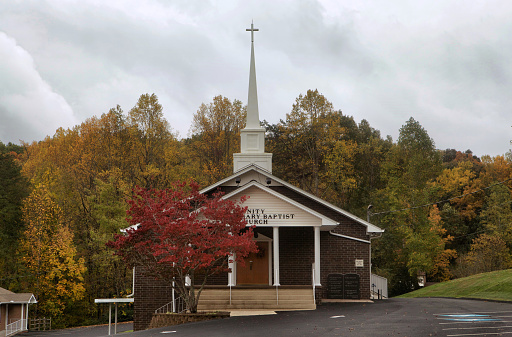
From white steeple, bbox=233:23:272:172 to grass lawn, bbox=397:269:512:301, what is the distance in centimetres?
1249

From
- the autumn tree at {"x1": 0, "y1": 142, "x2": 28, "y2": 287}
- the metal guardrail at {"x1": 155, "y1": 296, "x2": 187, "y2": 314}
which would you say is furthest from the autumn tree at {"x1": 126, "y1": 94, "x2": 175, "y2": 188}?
the metal guardrail at {"x1": 155, "y1": 296, "x2": 187, "y2": 314}

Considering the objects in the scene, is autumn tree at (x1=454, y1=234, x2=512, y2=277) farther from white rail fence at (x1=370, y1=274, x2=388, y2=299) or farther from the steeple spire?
the steeple spire

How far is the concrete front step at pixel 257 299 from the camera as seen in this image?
858 inches

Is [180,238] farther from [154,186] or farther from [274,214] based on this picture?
[154,186]

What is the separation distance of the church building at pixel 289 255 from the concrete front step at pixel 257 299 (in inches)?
1.6

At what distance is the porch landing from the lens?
2177cm

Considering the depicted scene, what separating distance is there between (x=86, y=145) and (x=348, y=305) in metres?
30.0

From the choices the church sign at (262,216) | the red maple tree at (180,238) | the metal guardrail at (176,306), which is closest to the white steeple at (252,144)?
the church sign at (262,216)

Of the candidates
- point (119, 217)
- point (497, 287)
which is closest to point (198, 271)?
point (497, 287)

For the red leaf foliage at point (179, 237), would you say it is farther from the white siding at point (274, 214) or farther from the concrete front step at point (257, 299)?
the white siding at point (274, 214)

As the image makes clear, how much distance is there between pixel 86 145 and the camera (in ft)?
149

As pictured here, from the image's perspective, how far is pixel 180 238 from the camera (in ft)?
59.6

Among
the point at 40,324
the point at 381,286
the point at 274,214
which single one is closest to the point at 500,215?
the point at 381,286

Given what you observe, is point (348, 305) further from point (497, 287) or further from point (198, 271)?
point (497, 287)
